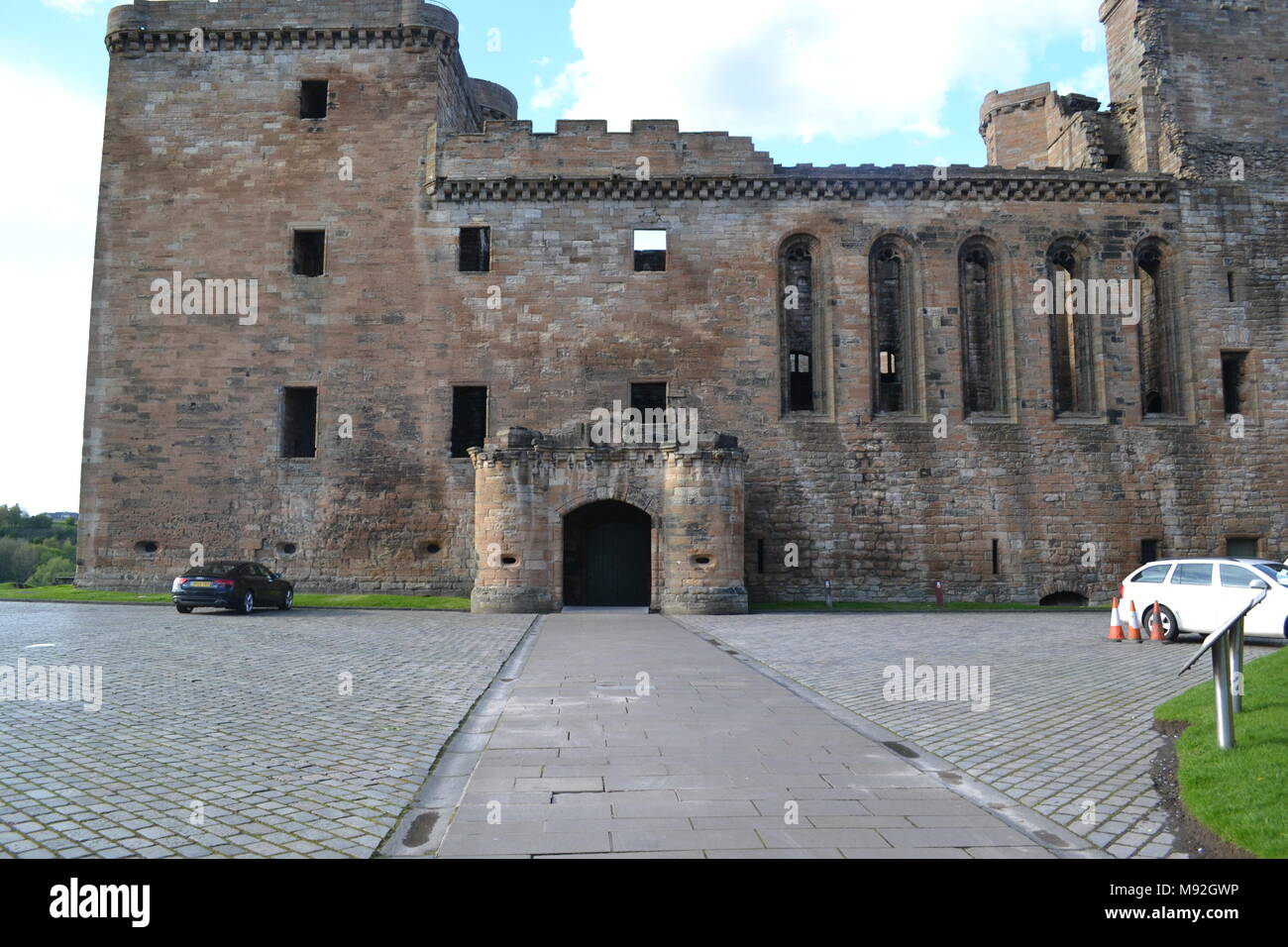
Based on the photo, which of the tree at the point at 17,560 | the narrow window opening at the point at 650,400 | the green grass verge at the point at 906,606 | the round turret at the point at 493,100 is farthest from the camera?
the tree at the point at 17,560

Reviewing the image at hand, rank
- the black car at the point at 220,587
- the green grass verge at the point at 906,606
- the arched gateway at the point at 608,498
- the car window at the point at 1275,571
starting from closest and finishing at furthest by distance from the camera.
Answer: the car window at the point at 1275,571, the black car at the point at 220,587, the arched gateway at the point at 608,498, the green grass verge at the point at 906,606

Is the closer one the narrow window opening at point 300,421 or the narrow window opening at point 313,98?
the narrow window opening at point 300,421

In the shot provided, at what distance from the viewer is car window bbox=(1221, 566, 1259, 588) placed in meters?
13.9

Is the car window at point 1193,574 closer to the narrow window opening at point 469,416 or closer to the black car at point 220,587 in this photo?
the narrow window opening at point 469,416

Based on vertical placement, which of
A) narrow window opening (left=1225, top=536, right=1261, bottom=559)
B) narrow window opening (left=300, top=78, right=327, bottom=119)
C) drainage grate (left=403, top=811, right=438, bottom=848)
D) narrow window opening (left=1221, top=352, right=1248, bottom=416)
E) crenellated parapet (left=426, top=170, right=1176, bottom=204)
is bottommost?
drainage grate (left=403, top=811, right=438, bottom=848)

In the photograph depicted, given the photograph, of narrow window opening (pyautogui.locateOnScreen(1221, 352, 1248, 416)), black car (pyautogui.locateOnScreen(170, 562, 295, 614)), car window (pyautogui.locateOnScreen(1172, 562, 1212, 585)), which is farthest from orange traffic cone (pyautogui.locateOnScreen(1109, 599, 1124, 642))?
black car (pyautogui.locateOnScreen(170, 562, 295, 614))

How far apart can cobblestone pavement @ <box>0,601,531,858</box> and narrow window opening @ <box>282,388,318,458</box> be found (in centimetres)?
1235

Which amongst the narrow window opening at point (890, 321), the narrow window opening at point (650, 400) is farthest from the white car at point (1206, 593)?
the narrow window opening at point (650, 400)

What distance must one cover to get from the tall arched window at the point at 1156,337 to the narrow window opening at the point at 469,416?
20475mm

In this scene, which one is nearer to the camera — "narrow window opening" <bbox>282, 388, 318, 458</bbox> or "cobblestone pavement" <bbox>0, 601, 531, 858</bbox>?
"cobblestone pavement" <bbox>0, 601, 531, 858</bbox>

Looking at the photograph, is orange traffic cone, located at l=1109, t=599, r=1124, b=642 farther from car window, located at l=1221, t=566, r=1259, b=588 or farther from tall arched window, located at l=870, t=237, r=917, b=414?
tall arched window, located at l=870, t=237, r=917, b=414

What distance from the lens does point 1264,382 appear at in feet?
84.8

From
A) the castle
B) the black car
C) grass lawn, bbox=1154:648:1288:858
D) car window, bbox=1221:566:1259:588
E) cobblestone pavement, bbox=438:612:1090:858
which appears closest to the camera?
cobblestone pavement, bbox=438:612:1090:858

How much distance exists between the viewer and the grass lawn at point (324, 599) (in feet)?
75.2
